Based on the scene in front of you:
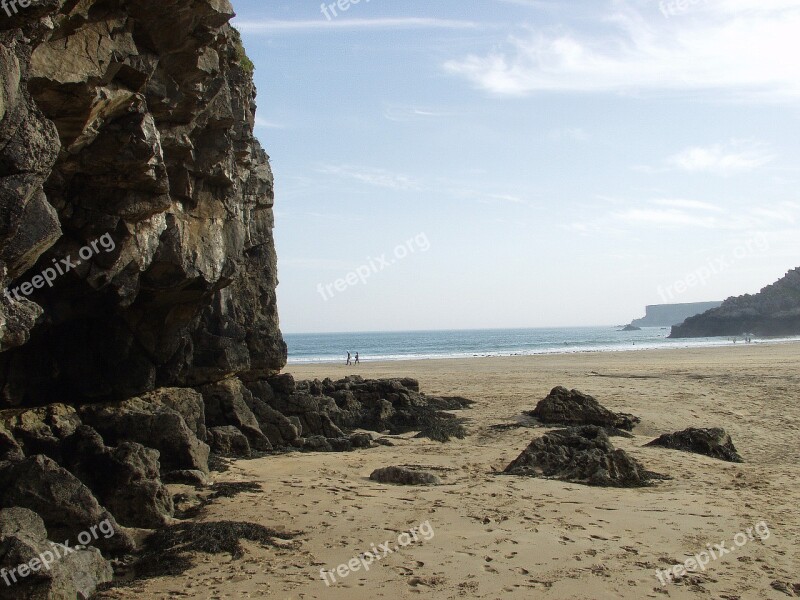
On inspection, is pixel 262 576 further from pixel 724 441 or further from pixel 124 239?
pixel 724 441

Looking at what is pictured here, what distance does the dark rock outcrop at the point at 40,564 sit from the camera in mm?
6234

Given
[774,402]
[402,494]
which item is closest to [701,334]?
[774,402]

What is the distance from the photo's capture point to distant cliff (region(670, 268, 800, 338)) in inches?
3964

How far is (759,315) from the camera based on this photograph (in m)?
103

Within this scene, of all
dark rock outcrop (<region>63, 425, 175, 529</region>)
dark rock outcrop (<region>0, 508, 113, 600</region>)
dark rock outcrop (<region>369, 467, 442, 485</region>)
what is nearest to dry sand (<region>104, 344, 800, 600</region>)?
dark rock outcrop (<region>369, 467, 442, 485</region>)

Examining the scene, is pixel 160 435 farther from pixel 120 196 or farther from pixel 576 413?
pixel 576 413

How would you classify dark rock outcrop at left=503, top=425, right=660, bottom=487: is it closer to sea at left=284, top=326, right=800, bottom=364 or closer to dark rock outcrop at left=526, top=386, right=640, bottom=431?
dark rock outcrop at left=526, top=386, right=640, bottom=431

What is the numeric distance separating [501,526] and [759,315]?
4264 inches

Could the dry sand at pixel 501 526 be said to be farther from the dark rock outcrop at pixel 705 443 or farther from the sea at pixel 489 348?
the sea at pixel 489 348

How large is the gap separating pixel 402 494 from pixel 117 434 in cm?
517

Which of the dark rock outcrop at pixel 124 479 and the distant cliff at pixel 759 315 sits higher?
the distant cliff at pixel 759 315

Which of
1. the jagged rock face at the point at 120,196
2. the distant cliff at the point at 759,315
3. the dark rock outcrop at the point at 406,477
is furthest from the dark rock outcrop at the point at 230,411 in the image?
the distant cliff at the point at 759,315

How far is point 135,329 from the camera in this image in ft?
46.6

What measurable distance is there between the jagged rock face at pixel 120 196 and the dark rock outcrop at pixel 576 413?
8594mm
